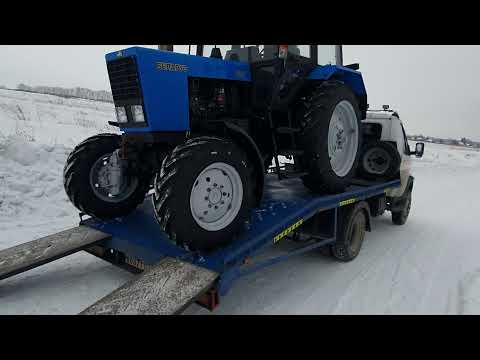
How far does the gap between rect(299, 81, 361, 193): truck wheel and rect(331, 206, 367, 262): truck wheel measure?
0.36 metres

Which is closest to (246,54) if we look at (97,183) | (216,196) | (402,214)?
(216,196)

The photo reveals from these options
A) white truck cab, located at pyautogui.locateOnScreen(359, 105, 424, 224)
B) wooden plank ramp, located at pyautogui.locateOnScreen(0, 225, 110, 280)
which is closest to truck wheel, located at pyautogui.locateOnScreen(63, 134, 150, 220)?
wooden plank ramp, located at pyautogui.locateOnScreen(0, 225, 110, 280)

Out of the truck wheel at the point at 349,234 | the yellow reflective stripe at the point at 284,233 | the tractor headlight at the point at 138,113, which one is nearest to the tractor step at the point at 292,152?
the yellow reflective stripe at the point at 284,233

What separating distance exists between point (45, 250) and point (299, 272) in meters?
2.71

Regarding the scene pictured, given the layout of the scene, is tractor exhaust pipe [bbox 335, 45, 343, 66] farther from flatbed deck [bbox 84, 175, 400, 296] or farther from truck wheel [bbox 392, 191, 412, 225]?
truck wheel [bbox 392, 191, 412, 225]

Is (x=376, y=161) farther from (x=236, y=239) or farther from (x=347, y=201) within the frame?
(x=236, y=239)

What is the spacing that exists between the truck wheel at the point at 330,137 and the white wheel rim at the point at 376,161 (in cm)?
128

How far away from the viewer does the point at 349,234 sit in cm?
425

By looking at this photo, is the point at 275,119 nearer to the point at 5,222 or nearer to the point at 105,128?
the point at 5,222

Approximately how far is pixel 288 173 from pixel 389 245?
224cm

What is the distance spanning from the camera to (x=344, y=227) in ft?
13.8

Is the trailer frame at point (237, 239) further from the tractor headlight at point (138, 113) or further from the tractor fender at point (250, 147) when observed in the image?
the tractor headlight at point (138, 113)

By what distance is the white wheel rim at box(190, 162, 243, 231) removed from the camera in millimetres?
2826

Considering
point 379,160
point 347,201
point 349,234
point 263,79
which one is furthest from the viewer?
point 379,160
